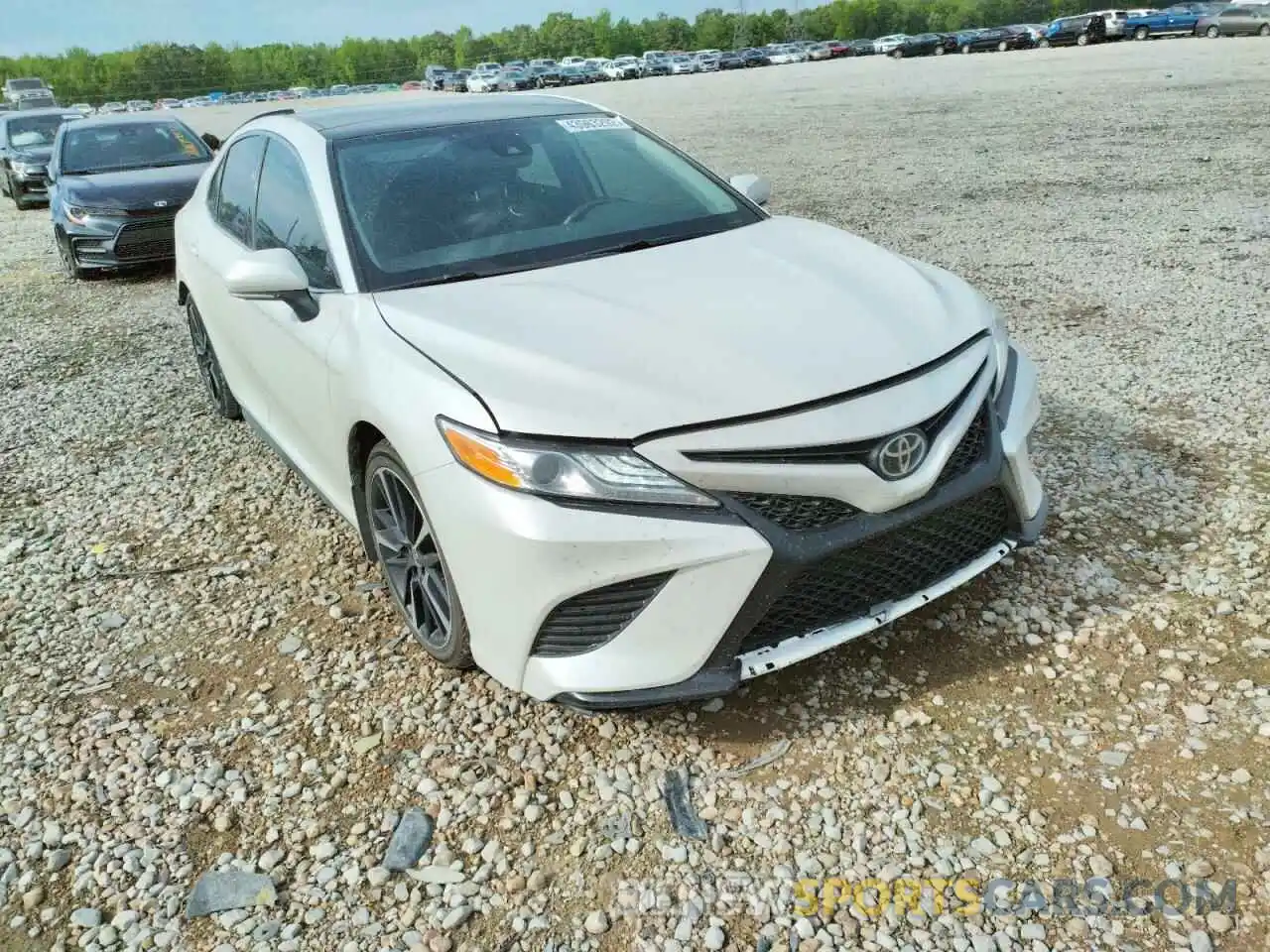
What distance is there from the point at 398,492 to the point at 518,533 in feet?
2.52

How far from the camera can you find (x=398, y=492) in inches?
121

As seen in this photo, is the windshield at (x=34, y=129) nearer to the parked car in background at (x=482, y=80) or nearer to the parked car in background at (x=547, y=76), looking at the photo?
Answer: the parked car in background at (x=482, y=80)

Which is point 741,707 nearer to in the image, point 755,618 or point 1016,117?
point 755,618

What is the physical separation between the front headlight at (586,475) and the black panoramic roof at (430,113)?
6.38 feet

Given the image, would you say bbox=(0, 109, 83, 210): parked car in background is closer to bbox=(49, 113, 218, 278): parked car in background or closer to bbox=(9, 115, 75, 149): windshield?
bbox=(9, 115, 75, 149): windshield

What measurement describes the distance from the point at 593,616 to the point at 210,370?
12.6 feet

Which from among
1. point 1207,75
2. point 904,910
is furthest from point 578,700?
point 1207,75

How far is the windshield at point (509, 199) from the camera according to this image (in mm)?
3330

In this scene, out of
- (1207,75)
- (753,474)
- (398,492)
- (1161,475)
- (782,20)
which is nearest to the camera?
(753,474)

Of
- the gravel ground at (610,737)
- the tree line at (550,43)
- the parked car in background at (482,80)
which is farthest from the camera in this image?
the tree line at (550,43)

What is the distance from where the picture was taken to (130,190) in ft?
31.0

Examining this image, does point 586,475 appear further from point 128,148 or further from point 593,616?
point 128,148

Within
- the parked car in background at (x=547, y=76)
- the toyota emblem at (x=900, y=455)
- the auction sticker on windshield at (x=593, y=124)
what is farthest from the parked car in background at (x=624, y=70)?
the toyota emblem at (x=900, y=455)

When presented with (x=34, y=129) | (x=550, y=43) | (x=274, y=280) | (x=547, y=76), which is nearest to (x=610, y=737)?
(x=274, y=280)
